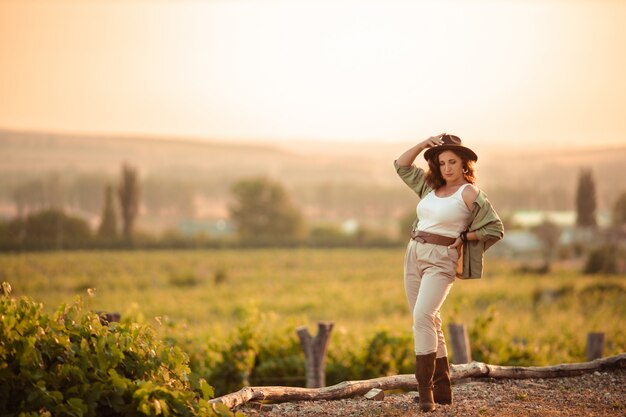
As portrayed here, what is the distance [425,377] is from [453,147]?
1.45m

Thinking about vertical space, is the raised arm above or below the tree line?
above

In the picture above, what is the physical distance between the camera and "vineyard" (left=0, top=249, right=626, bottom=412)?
9.77m

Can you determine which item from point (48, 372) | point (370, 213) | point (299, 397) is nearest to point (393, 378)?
point (299, 397)

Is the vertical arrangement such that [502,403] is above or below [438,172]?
below

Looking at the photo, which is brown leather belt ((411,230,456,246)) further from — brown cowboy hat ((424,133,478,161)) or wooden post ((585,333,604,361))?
wooden post ((585,333,604,361))

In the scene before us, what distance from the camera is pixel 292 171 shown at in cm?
8575

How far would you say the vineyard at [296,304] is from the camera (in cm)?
977

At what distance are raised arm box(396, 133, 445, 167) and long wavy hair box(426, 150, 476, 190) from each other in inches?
3.9

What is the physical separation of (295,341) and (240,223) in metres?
52.3

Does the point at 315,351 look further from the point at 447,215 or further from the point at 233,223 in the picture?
the point at 233,223

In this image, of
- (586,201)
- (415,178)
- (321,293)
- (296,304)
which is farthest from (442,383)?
(586,201)

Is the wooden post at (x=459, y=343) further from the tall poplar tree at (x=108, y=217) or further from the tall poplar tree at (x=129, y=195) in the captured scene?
the tall poplar tree at (x=129, y=195)

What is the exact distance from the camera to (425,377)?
17.0ft

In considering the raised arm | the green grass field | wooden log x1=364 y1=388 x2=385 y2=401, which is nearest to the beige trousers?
the raised arm
